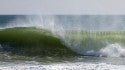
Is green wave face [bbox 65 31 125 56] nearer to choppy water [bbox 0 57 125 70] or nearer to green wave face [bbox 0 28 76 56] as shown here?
green wave face [bbox 0 28 76 56]

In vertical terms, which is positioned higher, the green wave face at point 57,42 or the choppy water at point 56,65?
the choppy water at point 56,65

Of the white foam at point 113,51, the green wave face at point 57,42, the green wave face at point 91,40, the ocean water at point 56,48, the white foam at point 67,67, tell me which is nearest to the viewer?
the white foam at point 67,67

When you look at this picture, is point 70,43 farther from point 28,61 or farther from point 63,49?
point 28,61

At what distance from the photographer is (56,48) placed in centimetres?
1852

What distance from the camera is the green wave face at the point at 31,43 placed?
17703mm

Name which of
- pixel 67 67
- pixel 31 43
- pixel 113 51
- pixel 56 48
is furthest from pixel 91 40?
pixel 67 67

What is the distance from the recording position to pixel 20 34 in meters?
21.1

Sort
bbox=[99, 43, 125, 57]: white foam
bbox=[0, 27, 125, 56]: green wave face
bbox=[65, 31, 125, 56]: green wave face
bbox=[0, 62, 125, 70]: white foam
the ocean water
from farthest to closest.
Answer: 1. bbox=[65, 31, 125, 56]: green wave face
2. bbox=[0, 27, 125, 56]: green wave face
3. bbox=[99, 43, 125, 57]: white foam
4. the ocean water
5. bbox=[0, 62, 125, 70]: white foam

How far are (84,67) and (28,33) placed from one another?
853cm

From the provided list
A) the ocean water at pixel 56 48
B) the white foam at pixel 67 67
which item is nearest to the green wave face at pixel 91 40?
the ocean water at pixel 56 48

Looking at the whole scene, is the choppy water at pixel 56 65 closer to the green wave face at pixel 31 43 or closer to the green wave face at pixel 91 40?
the green wave face at pixel 31 43

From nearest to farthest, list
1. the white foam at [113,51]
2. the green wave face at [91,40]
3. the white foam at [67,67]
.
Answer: the white foam at [67,67] < the white foam at [113,51] < the green wave face at [91,40]

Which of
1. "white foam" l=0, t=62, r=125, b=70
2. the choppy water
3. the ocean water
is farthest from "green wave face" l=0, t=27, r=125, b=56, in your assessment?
"white foam" l=0, t=62, r=125, b=70

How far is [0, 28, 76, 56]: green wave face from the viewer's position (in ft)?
58.1
